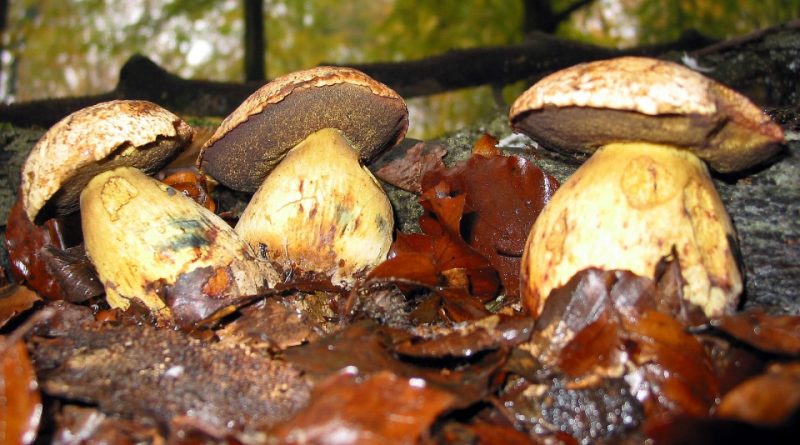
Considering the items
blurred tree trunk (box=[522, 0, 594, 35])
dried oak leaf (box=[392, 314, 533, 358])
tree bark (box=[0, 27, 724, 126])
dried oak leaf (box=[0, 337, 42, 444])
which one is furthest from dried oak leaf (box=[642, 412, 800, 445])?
blurred tree trunk (box=[522, 0, 594, 35])

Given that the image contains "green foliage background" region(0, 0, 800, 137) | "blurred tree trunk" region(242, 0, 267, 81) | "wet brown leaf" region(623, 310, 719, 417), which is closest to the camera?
"wet brown leaf" region(623, 310, 719, 417)

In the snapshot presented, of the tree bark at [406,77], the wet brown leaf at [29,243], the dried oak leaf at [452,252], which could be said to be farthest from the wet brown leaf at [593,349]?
the tree bark at [406,77]

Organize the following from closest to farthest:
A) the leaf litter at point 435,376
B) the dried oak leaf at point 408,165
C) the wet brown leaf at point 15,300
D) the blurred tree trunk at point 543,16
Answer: the leaf litter at point 435,376
the wet brown leaf at point 15,300
the dried oak leaf at point 408,165
the blurred tree trunk at point 543,16

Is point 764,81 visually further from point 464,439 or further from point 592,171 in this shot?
point 464,439

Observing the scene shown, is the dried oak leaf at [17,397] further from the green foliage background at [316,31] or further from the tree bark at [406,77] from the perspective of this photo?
the green foliage background at [316,31]

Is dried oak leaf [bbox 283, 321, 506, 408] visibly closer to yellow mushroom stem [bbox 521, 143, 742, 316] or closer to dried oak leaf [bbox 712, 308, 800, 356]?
yellow mushroom stem [bbox 521, 143, 742, 316]

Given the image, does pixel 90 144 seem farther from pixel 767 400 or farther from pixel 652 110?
pixel 767 400
